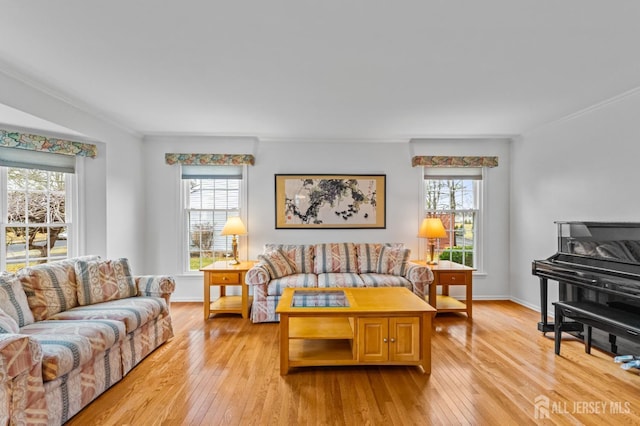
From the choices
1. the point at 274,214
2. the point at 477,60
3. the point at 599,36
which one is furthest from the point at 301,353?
the point at 599,36

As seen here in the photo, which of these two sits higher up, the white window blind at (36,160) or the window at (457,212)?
the white window blind at (36,160)

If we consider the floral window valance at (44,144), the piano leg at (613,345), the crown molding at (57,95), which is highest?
the crown molding at (57,95)

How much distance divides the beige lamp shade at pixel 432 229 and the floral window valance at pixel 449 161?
85 cm

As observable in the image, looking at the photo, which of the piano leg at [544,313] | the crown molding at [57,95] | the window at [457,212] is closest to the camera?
the crown molding at [57,95]

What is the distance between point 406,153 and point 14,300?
459 cm

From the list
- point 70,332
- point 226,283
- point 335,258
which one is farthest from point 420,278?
point 70,332

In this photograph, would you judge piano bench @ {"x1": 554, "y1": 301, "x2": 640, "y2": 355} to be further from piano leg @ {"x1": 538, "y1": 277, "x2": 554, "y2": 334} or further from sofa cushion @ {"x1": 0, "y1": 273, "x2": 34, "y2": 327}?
sofa cushion @ {"x1": 0, "y1": 273, "x2": 34, "y2": 327}

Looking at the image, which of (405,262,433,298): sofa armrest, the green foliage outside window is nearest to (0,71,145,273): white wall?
(405,262,433,298): sofa armrest

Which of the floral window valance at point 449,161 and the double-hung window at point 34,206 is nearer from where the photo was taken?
the double-hung window at point 34,206

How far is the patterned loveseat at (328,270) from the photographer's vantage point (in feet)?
12.7

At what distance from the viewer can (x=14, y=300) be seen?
2.40 meters

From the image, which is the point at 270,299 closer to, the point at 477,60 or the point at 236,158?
the point at 236,158

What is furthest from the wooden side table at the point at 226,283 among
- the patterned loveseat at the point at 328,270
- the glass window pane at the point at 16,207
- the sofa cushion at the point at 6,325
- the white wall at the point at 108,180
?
the sofa cushion at the point at 6,325

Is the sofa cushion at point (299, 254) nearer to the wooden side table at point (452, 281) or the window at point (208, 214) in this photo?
the window at point (208, 214)
